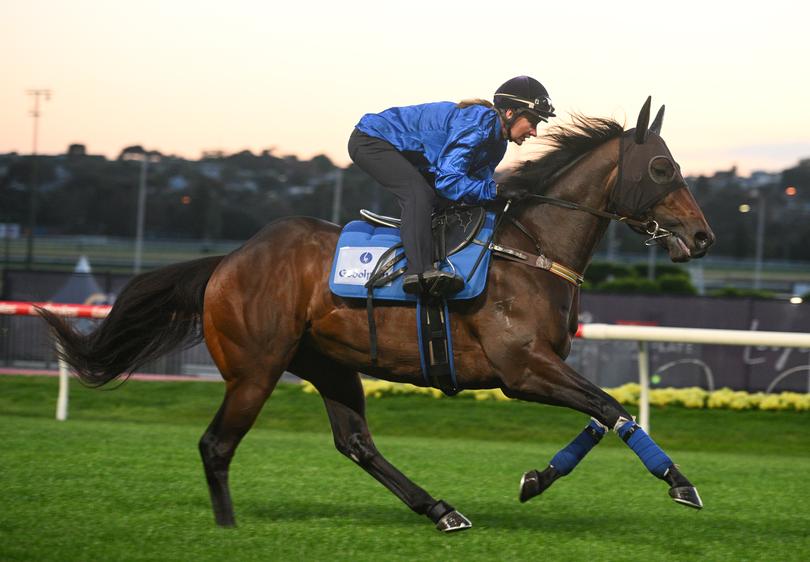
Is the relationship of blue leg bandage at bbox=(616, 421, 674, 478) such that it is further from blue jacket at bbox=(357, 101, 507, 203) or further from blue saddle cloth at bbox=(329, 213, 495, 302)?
blue jacket at bbox=(357, 101, 507, 203)

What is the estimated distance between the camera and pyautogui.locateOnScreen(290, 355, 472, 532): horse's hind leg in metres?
4.97

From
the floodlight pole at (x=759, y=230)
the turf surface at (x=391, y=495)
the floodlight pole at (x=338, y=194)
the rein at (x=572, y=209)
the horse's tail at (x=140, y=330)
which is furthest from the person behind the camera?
the floodlight pole at (x=759, y=230)

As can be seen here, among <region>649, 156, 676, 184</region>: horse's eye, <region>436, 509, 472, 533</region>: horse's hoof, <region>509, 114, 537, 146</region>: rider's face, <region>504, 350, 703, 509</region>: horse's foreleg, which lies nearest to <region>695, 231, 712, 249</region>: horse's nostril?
<region>649, 156, 676, 184</region>: horse's eye

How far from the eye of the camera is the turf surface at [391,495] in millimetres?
4344

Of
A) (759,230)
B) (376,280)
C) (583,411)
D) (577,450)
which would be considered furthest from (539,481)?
(759,230)

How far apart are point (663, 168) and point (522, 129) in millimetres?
653

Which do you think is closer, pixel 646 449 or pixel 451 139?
pixel 646 449

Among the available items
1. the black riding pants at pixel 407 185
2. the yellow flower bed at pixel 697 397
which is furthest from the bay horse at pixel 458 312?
the yellow flower bed at pixel 697 397

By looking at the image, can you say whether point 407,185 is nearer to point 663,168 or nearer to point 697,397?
point 663,168

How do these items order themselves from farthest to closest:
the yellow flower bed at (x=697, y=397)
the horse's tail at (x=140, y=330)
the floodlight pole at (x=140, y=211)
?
the floodlight pole at (x=140, y=211) → the yellow flower bed at (x=697, y=397) → the horse's tail at (x=140, y=330)

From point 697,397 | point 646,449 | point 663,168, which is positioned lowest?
point 697,397

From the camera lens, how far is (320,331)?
5.05 meters

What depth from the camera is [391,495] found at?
5852 mm

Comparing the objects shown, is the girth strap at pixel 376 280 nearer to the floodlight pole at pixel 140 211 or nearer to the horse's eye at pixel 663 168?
the horse's eye at pixel 663 168
